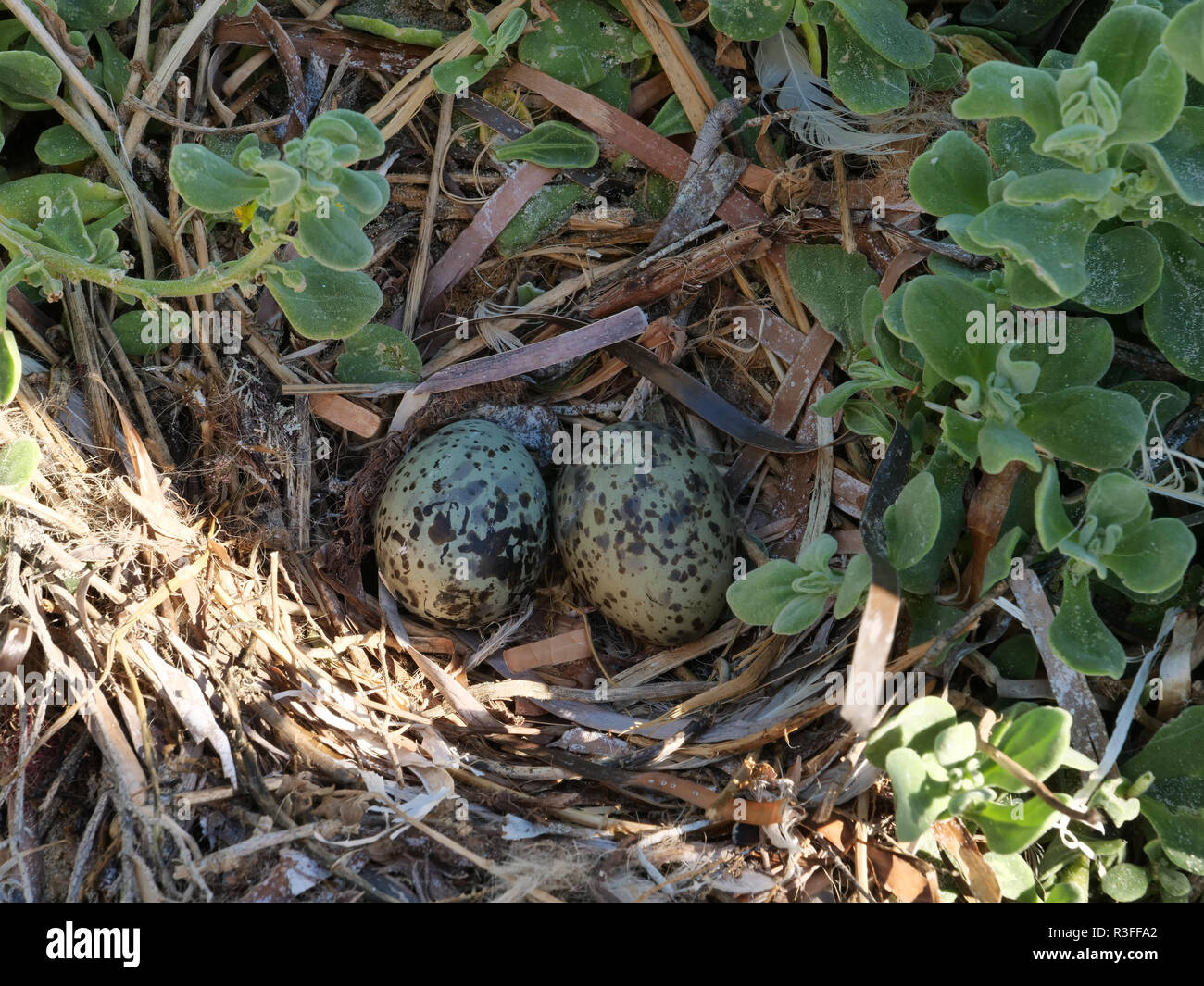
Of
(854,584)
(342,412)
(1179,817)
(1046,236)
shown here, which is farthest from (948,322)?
(342,412)

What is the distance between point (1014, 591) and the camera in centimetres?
169

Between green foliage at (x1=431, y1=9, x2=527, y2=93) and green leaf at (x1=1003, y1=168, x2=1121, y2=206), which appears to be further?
green foliage at (x1=431, y1=9, x2=527, y2=93)

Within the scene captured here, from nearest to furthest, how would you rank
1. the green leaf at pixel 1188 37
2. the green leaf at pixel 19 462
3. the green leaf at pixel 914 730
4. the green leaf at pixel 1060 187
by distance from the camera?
the green leaf at pixel 1188 37
the green leaf at pixel 1060 187
the green leaf at pixel 914 730
the green leaf at pixel 19 462

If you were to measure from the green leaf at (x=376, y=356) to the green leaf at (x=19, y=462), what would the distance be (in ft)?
2.29

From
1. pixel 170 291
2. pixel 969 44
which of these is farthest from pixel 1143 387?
pixel 170 291

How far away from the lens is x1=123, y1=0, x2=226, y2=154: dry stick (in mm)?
2160

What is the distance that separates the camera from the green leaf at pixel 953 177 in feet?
5.33

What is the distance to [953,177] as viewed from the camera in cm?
163

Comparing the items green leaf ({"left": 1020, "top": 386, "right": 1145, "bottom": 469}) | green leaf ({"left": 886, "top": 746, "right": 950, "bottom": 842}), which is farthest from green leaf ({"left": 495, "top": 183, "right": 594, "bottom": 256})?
green leaf ({"left": 886, "top": 746, "right": 950, "bottom": 842})

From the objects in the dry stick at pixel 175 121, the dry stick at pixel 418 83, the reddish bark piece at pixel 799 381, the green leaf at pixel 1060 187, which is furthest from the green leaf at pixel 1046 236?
the dry stick at pixel 175 121

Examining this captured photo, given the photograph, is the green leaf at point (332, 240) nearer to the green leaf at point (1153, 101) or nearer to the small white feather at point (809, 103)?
the small white feather at point (809, 103)

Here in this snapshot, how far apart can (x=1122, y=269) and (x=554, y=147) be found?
1.29 meters

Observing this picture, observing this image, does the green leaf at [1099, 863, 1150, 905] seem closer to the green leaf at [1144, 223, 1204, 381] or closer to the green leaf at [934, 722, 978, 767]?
the green leaf at [934, 722, 978, 767]

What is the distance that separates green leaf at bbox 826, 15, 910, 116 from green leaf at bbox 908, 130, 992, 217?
0.36m
